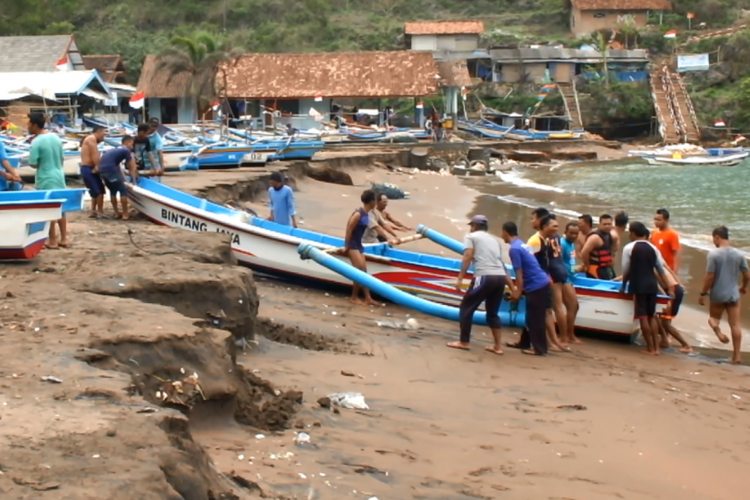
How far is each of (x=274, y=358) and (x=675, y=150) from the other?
44.1m

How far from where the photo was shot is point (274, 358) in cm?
794

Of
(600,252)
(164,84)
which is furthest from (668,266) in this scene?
(164,84)

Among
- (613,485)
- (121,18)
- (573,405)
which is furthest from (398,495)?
(121,18)

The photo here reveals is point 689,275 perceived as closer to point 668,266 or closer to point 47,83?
point 668,266

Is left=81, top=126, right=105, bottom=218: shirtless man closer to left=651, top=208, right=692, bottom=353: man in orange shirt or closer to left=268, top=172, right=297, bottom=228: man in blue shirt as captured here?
left=268, top=172, right=297, bottom=228: man in blue shirt

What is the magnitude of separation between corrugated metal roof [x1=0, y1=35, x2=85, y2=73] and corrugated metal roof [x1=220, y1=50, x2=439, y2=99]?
5087mm

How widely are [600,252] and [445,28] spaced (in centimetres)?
6100

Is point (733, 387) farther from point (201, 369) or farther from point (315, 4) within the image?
point (315, 4)

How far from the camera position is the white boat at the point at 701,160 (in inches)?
1853

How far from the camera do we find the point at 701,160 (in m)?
47.8

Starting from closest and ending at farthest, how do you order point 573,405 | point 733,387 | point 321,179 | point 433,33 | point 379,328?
point 573,405
point 733,387
point 379,328
point 321,179
point 433,33

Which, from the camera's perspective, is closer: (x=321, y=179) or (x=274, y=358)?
(x=274, y=358)

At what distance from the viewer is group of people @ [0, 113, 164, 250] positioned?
32.3ft

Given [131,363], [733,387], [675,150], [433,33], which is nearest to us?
[131,363]
